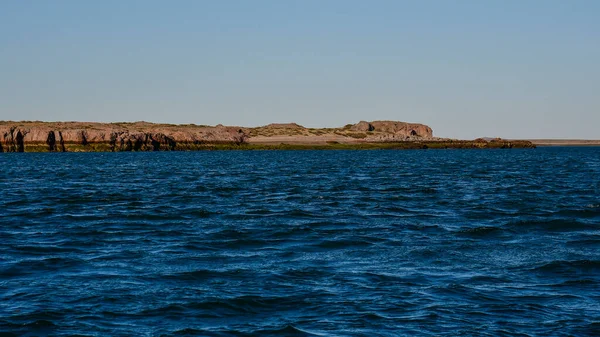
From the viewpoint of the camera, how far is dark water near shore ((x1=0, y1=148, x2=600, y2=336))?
1299 cm

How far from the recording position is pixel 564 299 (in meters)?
14.8

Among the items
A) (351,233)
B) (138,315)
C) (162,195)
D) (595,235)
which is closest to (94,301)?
(138,315)

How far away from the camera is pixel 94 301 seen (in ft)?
47.1

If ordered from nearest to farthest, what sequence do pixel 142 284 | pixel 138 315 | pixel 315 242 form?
pixel 138 315 → pixel 142 284 → pixel 315 242

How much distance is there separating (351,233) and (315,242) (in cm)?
225

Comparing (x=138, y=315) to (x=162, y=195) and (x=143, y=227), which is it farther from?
(x=162, y=195)

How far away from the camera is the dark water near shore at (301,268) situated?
1299cm

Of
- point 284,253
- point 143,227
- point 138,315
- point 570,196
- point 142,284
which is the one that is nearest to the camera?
point 138,315

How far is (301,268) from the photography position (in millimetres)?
17844

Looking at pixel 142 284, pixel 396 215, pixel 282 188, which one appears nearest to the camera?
pixel 142 284

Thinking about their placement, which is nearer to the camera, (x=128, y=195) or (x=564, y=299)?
→ (x=564, y=299)

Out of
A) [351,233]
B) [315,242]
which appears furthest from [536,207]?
[315,242]

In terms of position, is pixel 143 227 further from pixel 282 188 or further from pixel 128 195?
pixel 282 188

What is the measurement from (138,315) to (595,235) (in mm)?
16857
